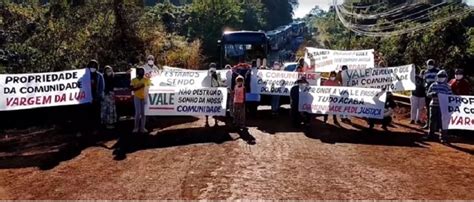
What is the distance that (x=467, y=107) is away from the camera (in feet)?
41.8

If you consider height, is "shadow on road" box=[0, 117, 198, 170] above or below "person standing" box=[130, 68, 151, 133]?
below

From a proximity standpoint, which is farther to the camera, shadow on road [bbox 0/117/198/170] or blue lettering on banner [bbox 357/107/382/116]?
blue lettering on banner [bbox 357/107/382/116]

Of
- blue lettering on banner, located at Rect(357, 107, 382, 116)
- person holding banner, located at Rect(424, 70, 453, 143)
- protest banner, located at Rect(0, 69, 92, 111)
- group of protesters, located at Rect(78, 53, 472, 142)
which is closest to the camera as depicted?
person holding banner, located at Rect(424, 70, 453, 143)

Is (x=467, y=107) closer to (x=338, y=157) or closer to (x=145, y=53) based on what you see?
(x=338, y=157)

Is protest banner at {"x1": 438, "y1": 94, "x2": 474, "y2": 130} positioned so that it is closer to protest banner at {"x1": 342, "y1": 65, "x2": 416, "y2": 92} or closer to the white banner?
protest banner at {"x1": 342, "y1": 65, "x2": 416, "y2": 92}

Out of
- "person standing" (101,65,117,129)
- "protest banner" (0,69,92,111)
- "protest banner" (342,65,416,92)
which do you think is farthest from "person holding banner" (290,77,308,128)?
"protest banner" (0,69,92,111)

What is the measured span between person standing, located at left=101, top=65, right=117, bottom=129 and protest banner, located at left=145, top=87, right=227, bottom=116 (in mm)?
1075

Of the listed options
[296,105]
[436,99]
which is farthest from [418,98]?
[296,105]

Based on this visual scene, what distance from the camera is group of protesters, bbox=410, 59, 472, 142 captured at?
12984 millimetres

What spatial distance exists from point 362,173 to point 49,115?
968cm

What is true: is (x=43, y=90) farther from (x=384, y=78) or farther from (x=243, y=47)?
(x=243, y=47)

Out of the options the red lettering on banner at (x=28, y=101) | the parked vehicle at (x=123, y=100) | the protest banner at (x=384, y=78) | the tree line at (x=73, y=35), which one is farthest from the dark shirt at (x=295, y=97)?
the tree line at (x=73, y=35)

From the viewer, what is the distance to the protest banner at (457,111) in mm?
12708

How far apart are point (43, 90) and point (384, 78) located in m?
9.48
